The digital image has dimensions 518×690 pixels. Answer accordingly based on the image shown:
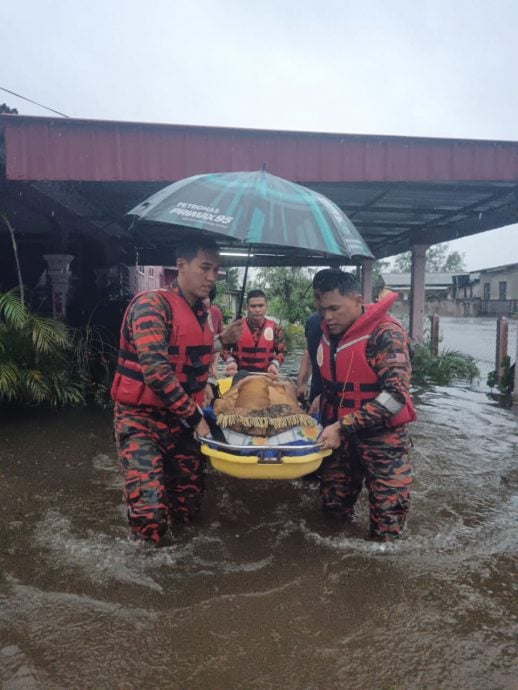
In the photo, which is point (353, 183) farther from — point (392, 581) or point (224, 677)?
point (224, 677)

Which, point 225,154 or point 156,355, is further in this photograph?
point 225,154

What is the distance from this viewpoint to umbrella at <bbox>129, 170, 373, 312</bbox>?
2.88 meters

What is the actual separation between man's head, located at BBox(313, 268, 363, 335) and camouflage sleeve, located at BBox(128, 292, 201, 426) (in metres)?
1.01

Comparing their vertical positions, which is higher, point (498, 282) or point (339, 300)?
point (498, 282)

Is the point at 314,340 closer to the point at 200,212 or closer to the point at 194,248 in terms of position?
the point at 194,248

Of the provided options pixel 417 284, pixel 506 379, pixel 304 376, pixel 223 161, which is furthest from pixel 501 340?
pixel 304 376

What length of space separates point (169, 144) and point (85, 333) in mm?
3371

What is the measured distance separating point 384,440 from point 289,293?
807 inches

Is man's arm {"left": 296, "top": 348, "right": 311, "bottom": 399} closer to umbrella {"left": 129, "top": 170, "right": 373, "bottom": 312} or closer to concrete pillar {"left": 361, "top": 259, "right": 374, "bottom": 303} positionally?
umbrella {"left": 129, "top": 170, "right": 373, "bottom": 312}

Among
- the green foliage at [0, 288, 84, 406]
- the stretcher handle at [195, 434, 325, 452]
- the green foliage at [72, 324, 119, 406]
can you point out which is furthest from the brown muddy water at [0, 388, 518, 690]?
the green foliage at [72, 324, 119, 406]

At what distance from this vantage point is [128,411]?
10.3 feet

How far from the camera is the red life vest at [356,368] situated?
321 centimetres

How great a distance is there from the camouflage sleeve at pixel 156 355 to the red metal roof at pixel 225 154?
3.63m

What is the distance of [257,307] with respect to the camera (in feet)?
19.7
